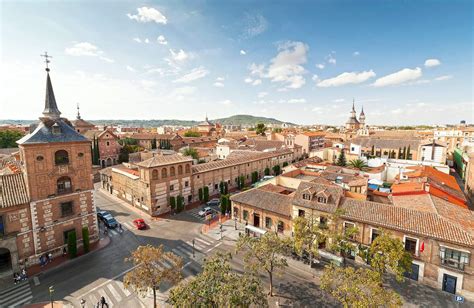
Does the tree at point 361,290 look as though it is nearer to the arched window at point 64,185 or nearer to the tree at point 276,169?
the arched window at point 64,185

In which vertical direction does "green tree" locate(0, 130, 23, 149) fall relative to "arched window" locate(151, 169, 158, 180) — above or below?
above

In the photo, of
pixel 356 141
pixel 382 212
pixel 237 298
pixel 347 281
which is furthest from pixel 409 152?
pixel 237 298

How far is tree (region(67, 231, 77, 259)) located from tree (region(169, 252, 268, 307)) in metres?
21.1

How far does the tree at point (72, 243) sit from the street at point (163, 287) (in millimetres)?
934

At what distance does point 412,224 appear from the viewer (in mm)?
25172

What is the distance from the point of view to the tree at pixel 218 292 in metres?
14.0

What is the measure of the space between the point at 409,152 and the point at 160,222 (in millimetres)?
88616

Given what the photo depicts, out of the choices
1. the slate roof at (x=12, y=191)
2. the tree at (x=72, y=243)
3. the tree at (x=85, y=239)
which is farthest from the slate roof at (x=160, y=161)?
the slate roof at (x=12, y=191)

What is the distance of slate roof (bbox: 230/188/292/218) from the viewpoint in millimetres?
34875

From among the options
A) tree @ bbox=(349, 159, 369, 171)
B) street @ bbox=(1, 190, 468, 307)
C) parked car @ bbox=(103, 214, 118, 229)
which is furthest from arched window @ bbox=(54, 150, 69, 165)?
tree @ bbox=(349, 159, 369, 171)

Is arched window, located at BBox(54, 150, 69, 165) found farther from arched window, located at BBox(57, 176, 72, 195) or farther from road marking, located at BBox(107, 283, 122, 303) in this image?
road marking, located at BBox(107, 283, 122, 303)

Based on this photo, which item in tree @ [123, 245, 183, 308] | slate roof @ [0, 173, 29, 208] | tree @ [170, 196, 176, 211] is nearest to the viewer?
tree @ [123, 245, 183, 308]

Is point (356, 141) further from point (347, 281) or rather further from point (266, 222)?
point (347, 281)

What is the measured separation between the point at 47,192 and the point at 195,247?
19.6 metres
